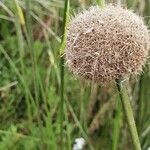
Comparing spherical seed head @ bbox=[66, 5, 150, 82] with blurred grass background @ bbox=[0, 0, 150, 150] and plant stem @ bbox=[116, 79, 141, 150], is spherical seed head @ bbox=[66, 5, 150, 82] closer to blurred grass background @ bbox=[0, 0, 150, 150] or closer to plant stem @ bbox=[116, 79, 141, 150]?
plant stem @ bbox=[116, 79, 141, 150]

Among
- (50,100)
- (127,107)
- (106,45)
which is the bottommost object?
(50,100)

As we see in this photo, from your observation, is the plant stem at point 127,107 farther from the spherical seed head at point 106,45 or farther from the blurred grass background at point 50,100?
the blurred grass background at point 50,100

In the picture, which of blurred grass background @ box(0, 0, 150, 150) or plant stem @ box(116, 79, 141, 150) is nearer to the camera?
plant stem @ box(116, 79, 141, 150)

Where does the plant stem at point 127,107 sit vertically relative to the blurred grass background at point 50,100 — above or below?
above

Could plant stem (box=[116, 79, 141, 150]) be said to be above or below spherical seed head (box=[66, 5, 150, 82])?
below

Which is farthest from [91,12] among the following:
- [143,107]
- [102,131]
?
[102,131]

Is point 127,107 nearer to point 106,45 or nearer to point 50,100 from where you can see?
point 106,45

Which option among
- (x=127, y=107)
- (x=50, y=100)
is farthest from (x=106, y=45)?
(x=50, y=100)

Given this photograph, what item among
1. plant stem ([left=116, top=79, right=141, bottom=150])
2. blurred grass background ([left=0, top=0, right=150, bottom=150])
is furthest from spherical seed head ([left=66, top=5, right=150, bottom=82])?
blurred grass background ([left=0, top=0, right=150, bottom=150])

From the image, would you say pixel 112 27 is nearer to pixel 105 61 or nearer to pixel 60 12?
pixel 105 61

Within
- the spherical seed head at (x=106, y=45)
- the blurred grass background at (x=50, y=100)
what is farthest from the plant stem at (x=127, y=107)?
the blurred grass background at (x=50, y=100)
